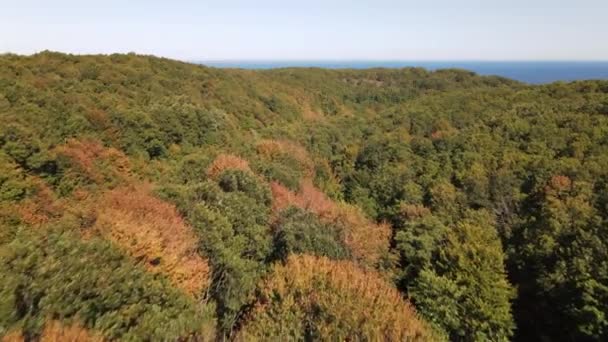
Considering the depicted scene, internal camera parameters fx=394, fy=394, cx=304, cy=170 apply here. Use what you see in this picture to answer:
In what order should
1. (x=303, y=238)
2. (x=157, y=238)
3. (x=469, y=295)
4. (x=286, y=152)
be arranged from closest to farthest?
(x=157, y=238), (x=469, y=295), (x=303, y=238), (x=286, y=152)

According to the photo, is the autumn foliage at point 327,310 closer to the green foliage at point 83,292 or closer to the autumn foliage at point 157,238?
the green foliage at point 83,292

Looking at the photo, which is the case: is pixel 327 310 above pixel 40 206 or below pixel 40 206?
below

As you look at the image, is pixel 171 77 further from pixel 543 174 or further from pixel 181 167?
pixel 543 174

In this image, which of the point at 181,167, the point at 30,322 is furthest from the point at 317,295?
the point at 181,167

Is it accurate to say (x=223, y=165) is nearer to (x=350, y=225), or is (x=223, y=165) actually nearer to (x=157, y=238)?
(x=350, y=225)

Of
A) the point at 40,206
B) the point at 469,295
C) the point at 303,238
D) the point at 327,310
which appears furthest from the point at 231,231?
the point at 469,295

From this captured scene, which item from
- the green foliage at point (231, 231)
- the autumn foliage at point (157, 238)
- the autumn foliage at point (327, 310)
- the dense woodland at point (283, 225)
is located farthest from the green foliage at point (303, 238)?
the autumn foliage at point (157, 238)

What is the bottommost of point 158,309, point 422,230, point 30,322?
point 422,230
